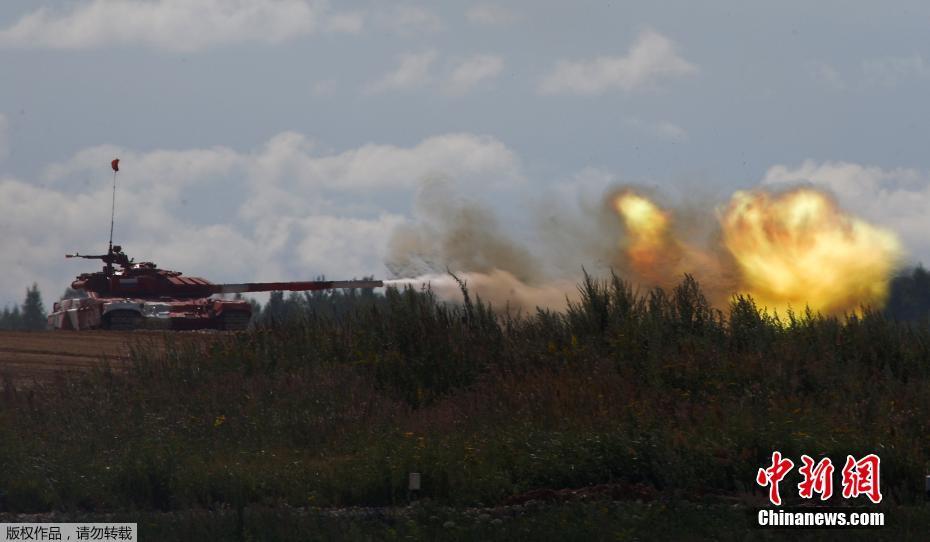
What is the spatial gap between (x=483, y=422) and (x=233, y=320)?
1124 inches

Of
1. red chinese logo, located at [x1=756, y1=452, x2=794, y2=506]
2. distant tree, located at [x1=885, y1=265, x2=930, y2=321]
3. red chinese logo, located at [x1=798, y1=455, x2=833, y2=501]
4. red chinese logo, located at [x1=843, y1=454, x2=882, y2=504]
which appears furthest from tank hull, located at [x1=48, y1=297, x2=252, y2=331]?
red chinese logo, located at [x1=843, y1=454, x2=882, y2=504]

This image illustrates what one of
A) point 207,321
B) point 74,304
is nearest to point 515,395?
point 207,321

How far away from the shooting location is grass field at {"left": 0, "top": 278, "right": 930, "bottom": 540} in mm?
12414

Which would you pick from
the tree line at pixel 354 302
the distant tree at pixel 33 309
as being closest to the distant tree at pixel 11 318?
the distant tree at pixel 33 309

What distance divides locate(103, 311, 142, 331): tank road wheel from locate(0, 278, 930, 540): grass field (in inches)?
766

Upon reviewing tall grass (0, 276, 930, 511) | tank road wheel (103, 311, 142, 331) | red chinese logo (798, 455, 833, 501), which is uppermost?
tank road wheel (103, 311, 142, 331)

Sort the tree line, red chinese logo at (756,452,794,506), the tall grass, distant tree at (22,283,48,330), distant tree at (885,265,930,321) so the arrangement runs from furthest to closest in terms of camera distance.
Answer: distant tree at (22,283,48,330) < distant tree at (885,265,930,321) < the tree line < the tall grass < red chinese logo at (756,452,794,506)

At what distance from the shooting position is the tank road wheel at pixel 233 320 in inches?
1713

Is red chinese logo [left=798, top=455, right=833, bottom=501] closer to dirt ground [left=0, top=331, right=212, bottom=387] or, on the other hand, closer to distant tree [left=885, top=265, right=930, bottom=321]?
dirt ground [left=0, top=331, right=212, bottom=387]

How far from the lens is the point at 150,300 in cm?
4472

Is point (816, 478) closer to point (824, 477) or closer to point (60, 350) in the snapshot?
point (824, 477)

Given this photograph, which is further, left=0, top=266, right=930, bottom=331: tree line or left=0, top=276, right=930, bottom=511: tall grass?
left=0, top=266, right=930, bottom=331: tree line

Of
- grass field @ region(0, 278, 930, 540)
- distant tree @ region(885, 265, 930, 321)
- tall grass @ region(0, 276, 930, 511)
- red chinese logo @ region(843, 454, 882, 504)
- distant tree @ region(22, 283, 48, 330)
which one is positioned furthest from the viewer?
distant tree @ region(22, 283, 48, 330)

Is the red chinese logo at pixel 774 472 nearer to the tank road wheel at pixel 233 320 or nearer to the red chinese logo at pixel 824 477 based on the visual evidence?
the red chinese logo at pixel 824 477
